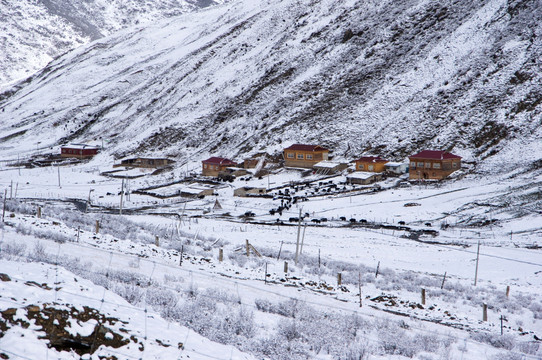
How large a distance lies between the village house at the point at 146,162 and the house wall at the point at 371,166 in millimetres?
42760

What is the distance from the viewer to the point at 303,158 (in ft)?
275

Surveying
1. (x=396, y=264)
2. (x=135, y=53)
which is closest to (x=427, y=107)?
(x=396, y=264)

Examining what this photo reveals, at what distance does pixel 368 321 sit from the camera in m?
13.1

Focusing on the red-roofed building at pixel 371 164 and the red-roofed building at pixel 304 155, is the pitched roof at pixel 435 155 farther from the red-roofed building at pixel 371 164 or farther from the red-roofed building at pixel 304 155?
the red-roofed building at pixel 304 155

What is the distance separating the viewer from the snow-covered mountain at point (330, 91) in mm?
80625

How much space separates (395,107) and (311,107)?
18632mm

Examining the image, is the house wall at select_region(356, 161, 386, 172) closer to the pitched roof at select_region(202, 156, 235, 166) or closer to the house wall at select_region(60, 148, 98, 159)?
the pitched roof at select_region(202, 156, 235, 166)

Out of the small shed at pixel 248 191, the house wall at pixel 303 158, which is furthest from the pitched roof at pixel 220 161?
the small shed at pixel 248 191

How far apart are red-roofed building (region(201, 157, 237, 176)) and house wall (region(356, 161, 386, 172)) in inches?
975

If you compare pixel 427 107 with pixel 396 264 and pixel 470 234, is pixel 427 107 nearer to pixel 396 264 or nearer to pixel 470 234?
pixel 470 234

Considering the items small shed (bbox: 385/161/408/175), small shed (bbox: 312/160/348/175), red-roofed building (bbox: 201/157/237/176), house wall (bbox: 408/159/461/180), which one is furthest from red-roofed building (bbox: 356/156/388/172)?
red-roofed building (bbox: 201/157/237/176)

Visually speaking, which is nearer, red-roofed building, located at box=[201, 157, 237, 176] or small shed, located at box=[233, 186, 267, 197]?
small shed, located at box=[233, 186, 267, 197]

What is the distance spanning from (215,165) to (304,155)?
17095 mm

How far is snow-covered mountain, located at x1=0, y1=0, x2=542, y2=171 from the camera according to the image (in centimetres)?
8062
